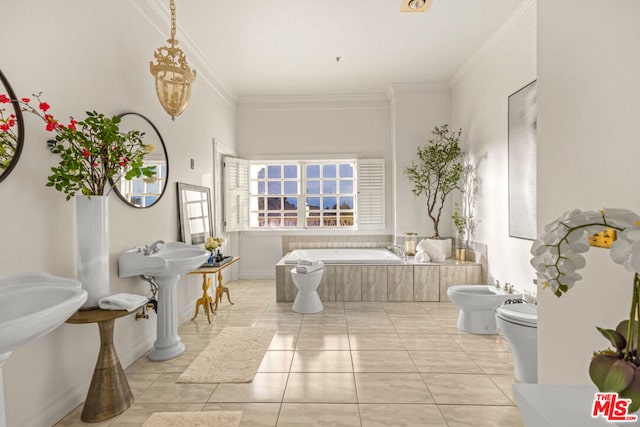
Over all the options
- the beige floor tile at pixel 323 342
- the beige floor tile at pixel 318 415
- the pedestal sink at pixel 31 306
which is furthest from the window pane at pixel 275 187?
the pedestal sink at pixel 31 306

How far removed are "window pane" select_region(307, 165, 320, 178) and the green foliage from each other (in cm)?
144

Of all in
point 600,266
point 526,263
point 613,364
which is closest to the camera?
point 613,364

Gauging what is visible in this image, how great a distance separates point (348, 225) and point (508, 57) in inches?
123

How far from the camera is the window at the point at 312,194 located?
5.43 meters

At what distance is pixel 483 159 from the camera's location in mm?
4047

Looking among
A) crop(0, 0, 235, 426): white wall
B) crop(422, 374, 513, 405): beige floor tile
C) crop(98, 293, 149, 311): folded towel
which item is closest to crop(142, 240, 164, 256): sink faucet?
crop(0, 0, 235, 426): white wall

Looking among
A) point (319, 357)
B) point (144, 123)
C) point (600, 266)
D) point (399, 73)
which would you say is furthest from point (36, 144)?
point (399, 73)

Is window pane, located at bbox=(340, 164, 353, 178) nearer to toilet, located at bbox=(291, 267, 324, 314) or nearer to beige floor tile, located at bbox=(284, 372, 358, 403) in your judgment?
toilet, located at bbox=(291, 267, 324, 314)

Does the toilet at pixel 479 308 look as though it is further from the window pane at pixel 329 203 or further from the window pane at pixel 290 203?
the window pane at pixel 290 203

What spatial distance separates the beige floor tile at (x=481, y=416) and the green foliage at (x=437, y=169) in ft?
9.69

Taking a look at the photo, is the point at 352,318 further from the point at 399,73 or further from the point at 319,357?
the point at 399,73

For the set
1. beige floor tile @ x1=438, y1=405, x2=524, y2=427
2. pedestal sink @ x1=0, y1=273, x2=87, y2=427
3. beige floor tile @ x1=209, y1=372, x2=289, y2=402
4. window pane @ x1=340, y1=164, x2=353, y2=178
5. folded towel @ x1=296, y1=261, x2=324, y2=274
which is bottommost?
beige floor tile @ x1=438, y1=405, x2=524, y2=427

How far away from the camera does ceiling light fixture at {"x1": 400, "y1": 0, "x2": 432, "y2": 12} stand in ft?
9.53

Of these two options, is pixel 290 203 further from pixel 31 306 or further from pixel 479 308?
pixel 31 306
